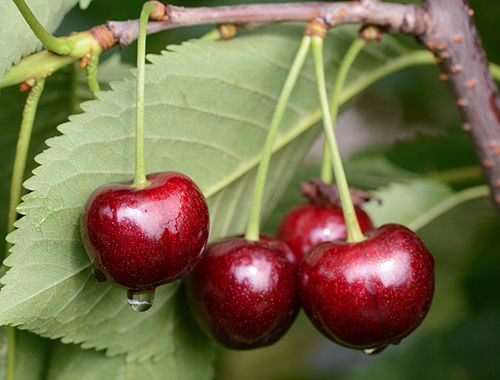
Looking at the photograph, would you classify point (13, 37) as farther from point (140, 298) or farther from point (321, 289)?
point (321, 289)

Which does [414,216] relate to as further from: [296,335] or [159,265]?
[296,335]

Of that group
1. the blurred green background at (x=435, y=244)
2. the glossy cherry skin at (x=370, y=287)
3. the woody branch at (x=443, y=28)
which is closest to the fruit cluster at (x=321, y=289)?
the glossy cherry skin at (x=370, y=287)

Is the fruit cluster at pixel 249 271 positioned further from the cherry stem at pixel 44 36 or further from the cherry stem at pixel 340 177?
the cherry stem at pixel 44 36

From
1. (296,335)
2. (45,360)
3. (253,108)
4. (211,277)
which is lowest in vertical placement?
(296,335)

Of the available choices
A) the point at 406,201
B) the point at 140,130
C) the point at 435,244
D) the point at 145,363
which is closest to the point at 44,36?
the point at 140,130

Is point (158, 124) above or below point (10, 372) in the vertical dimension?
above

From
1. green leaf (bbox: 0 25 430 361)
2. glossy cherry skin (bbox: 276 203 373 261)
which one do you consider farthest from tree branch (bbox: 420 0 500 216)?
glossy cherry skin (bbox: 276 203 373 261)

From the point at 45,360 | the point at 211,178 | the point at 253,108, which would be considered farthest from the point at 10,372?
the point at 253,108
